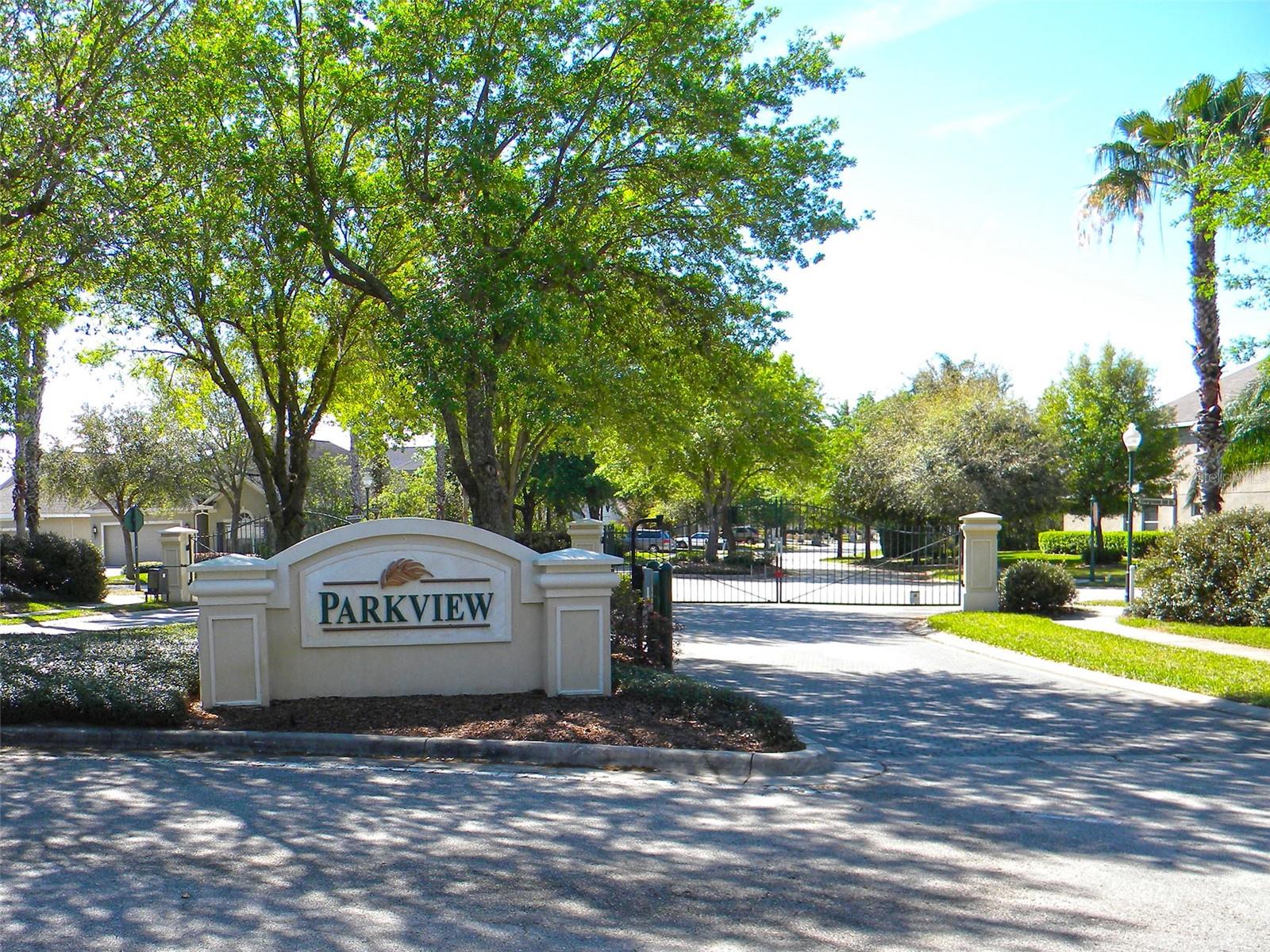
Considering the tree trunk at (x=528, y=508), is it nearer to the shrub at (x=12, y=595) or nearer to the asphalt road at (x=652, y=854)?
the shrub at (x=12, y=595)

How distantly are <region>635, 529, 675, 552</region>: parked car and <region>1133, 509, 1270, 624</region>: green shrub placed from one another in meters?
32.3

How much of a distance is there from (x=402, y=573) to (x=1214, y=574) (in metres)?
13.9

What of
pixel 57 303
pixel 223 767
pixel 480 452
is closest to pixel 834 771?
pixel 223 767

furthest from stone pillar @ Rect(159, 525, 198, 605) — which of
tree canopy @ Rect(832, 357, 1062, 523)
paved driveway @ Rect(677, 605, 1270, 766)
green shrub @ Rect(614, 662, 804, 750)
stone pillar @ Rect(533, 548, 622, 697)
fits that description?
tree canopy @ Rect(832, 357, 1062, 523)

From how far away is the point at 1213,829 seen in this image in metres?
6.31

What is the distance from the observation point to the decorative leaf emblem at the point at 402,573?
9531mm

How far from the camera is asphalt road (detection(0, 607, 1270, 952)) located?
14.8 feet

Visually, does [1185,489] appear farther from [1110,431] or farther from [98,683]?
[98,683]

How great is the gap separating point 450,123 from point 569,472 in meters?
34.6

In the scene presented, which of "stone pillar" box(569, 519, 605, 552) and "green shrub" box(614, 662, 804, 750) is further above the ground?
"stone pillar" box(569, 519, 605, 552)

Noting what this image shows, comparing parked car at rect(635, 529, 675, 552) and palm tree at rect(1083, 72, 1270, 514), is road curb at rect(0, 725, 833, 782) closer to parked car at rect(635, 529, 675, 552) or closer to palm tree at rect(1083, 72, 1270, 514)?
palm tree at rect(1083, 72, 1270, 514)

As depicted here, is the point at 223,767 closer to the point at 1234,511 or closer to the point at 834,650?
the point at 834,650

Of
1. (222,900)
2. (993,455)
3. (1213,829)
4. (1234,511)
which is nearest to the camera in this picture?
(222,900)

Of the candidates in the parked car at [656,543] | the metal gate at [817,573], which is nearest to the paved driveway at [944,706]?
the metal gate at [817,573]
